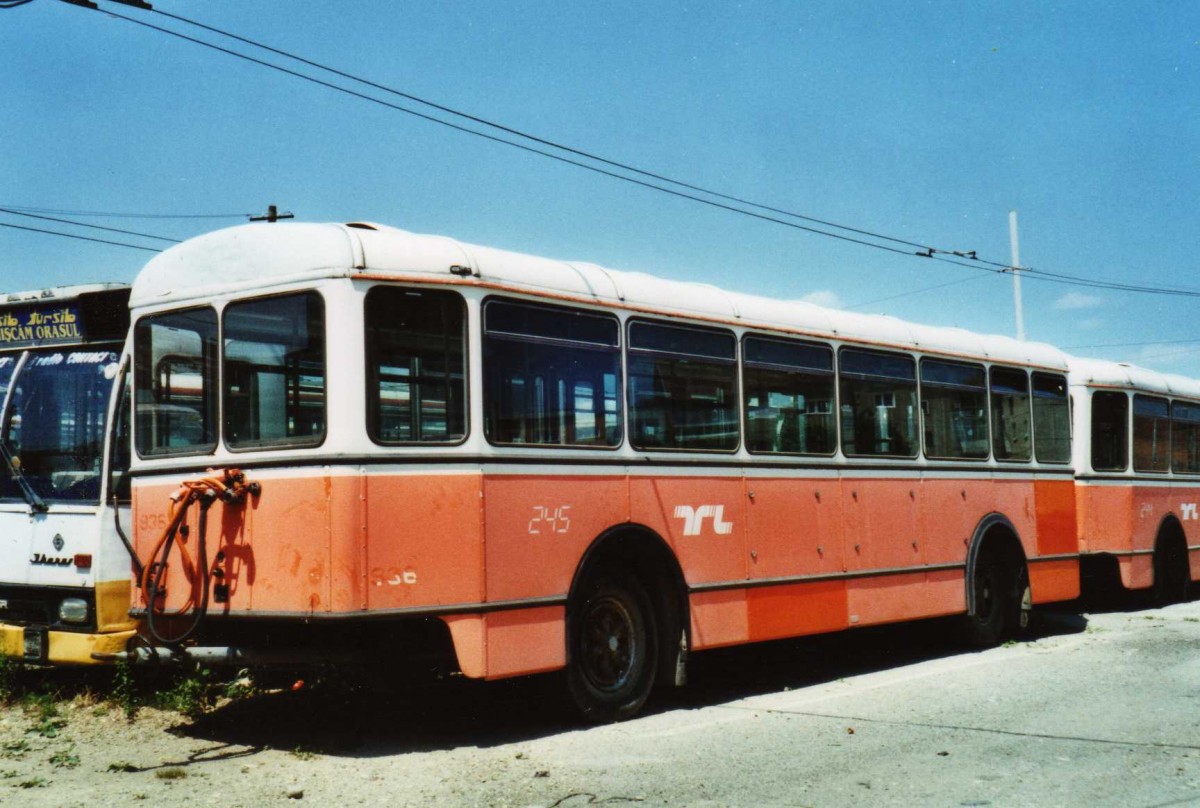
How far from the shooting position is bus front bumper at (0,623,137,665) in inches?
328

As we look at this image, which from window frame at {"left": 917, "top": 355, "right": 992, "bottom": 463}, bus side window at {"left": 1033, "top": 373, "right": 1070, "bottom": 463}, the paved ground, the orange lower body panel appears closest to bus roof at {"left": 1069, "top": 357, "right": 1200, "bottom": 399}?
bus side window at {"left": 1033, "top": 373, "right": 1070, "bottom": 463}

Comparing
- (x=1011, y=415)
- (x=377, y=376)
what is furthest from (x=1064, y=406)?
(x=377, y=376)

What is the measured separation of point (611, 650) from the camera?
848 centimetres

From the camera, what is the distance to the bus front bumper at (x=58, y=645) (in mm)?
8336

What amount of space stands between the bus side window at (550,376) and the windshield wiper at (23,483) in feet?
11.6

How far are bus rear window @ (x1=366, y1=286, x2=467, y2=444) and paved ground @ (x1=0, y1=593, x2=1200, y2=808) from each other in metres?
1.93

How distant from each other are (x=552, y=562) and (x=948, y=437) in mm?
5687

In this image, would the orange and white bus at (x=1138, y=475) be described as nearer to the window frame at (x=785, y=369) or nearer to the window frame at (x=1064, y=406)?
the window frame at (x=1064, y=406)

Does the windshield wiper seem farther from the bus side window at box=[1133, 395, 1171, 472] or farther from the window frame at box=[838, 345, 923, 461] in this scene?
the bus side window at box=[1133, 395, 1171, 472]

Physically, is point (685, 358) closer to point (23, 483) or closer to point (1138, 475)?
point (23, 483)

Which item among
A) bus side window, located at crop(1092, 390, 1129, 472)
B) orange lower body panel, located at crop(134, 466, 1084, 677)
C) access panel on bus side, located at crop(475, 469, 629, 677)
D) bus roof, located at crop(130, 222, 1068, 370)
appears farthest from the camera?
bus side window, located at crop(1092, 390, 1129, 472)

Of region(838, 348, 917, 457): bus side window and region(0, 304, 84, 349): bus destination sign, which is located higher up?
region(0, 304, 84, 349): bus destination sign

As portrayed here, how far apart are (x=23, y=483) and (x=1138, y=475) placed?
1332cm

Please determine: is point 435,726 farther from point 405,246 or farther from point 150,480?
point 405,246
